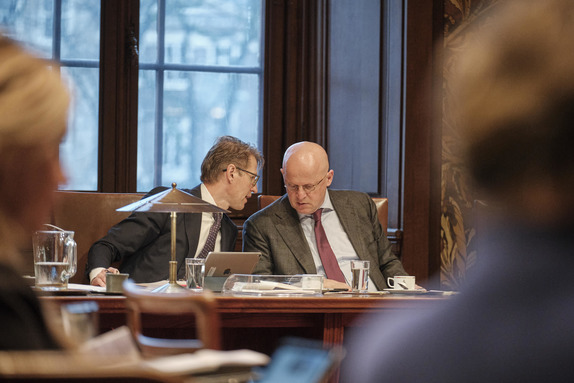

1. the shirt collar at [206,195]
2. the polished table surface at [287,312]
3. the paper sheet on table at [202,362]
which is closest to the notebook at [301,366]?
the paper sheet on table at [202,362]

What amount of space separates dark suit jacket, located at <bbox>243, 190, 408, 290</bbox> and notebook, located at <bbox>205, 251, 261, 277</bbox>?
2.18 ft

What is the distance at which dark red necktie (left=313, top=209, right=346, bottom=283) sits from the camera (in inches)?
129

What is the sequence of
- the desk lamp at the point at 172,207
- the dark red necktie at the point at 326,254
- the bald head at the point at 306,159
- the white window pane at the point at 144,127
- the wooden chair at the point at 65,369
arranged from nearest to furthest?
the wooden chair at the point at 65,369 < the desk lamp at the point at 172,207 < the dark red necktie at the point at 326,254 < the bald head at the point at 306,159 < the white window pane at the point at 144,127

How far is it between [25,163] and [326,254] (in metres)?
2.43

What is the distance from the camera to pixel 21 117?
0.95 m

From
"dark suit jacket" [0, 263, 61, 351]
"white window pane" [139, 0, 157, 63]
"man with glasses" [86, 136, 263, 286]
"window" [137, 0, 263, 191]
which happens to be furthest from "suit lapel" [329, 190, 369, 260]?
"dark suit jacket" [0, 263, 61, 351]

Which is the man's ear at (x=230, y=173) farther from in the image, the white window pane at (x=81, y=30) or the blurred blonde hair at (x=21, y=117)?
the blurred blonde hair at (x=21, y=117)

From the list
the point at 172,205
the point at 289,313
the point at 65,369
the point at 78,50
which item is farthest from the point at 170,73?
the point at 65,369

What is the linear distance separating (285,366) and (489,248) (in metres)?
0.33

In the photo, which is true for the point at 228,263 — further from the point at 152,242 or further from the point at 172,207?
the point at 152,242

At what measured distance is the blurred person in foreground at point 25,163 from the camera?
884mm

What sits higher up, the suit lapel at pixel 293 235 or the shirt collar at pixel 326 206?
the shirt collar at pixel 326 206

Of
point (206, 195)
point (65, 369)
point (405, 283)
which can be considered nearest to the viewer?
point (65, 369)

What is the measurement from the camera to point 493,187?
0.59m
